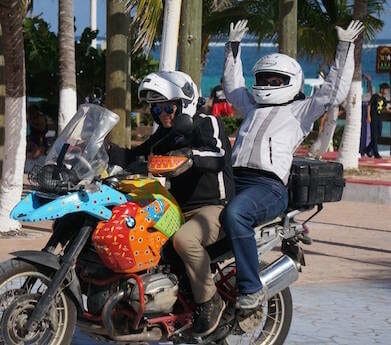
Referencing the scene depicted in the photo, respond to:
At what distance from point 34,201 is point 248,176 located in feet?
4.21

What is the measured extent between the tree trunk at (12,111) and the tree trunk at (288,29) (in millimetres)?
4930

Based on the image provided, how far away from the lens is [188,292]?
636cm

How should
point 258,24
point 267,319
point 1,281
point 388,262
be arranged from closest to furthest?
point 1,281
point 267,319
point 388,262
point 258,24

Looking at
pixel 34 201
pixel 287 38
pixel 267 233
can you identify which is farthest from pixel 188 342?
pixel 287 38

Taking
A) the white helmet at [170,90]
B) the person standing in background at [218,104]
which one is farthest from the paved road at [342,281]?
the person standing in background at [218,104]

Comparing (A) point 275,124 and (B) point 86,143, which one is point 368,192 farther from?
(B) point 86,143

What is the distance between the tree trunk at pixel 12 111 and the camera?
38.3 ft

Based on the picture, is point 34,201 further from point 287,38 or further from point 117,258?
point 287,38

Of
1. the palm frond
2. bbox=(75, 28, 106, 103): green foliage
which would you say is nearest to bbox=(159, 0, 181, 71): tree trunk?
the palm frond

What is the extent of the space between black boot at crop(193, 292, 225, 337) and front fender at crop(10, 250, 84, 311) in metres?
0.67

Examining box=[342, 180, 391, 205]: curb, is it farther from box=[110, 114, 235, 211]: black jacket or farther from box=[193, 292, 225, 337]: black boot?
box=[193, 292, 225, 337]: black boot

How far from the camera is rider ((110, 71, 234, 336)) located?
20.2ft

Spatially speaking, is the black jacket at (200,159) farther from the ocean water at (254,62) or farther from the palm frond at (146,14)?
the palm frond at (146,14)

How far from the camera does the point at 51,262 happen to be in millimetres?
5855
